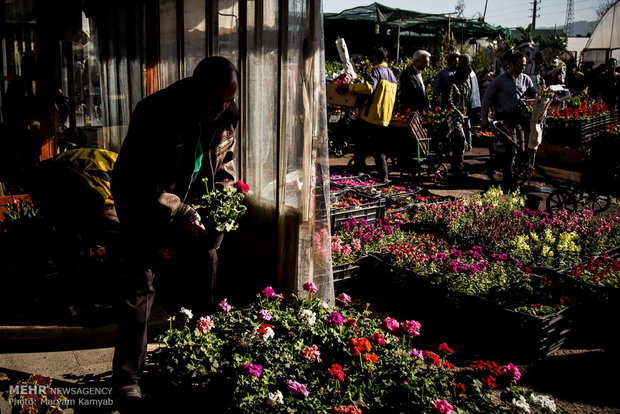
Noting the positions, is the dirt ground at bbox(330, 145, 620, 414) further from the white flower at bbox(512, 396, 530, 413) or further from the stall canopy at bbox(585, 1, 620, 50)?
the stall canopy at bbox(585, 1, 620, 50)

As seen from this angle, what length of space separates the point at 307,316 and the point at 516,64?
7.29 meters

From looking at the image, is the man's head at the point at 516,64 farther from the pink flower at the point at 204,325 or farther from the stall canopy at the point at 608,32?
the stall canopy at the point at 608,32

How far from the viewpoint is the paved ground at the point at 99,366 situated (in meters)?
3.60

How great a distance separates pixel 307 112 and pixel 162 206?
125 cm

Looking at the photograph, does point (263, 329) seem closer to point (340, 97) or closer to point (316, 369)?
point (316, 369)

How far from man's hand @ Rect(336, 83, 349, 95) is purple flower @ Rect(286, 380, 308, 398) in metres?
9.38

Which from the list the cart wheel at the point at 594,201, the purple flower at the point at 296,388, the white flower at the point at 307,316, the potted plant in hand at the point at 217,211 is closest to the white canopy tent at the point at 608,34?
the cart wheel at the point at 594,201

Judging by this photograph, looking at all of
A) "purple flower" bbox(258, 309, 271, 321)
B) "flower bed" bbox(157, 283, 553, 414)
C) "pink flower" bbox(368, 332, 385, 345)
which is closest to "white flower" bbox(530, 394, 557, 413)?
"flower bed" bbox(157, 283, 553, 414)

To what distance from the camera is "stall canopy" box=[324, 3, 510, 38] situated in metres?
21.0

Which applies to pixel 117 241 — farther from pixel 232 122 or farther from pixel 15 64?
pixel 15 64

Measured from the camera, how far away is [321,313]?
359cm

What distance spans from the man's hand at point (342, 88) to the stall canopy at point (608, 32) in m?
23.6

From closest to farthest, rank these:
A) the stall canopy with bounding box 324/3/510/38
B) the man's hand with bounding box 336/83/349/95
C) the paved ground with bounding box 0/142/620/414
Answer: the paved ground with bounding box 0/142/620/414, the man's hand with bounding box 336/83/349/95, the stall canopy with bounding box 324/3/510/38

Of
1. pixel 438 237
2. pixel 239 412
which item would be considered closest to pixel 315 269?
pixel 239 412
